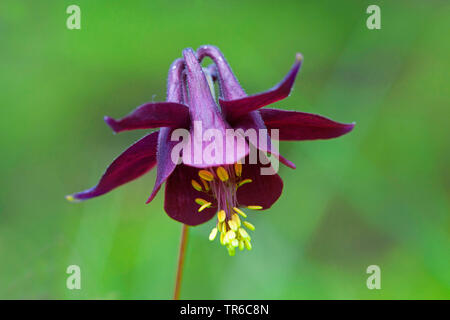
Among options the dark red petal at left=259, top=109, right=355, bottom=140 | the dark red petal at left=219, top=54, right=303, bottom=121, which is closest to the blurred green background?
the dark red petal at left=259, top=109, right=355, bottom=140

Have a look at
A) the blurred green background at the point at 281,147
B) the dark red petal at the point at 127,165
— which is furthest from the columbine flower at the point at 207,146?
the blurred green background at the point at 281,147

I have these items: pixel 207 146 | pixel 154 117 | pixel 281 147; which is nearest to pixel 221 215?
pixel 207 146

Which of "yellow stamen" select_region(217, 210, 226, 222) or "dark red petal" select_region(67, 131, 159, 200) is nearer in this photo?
"dark red petal" select_region(67, 131, 159, 200)

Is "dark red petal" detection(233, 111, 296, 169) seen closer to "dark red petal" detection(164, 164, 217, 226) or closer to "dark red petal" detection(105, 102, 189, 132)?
"dark red petal" detection(105, 102, 189, 132)

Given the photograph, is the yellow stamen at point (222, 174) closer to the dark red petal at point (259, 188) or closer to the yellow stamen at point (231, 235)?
the dark red petal at point (259, 188)

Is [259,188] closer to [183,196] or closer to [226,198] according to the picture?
[226,198]
